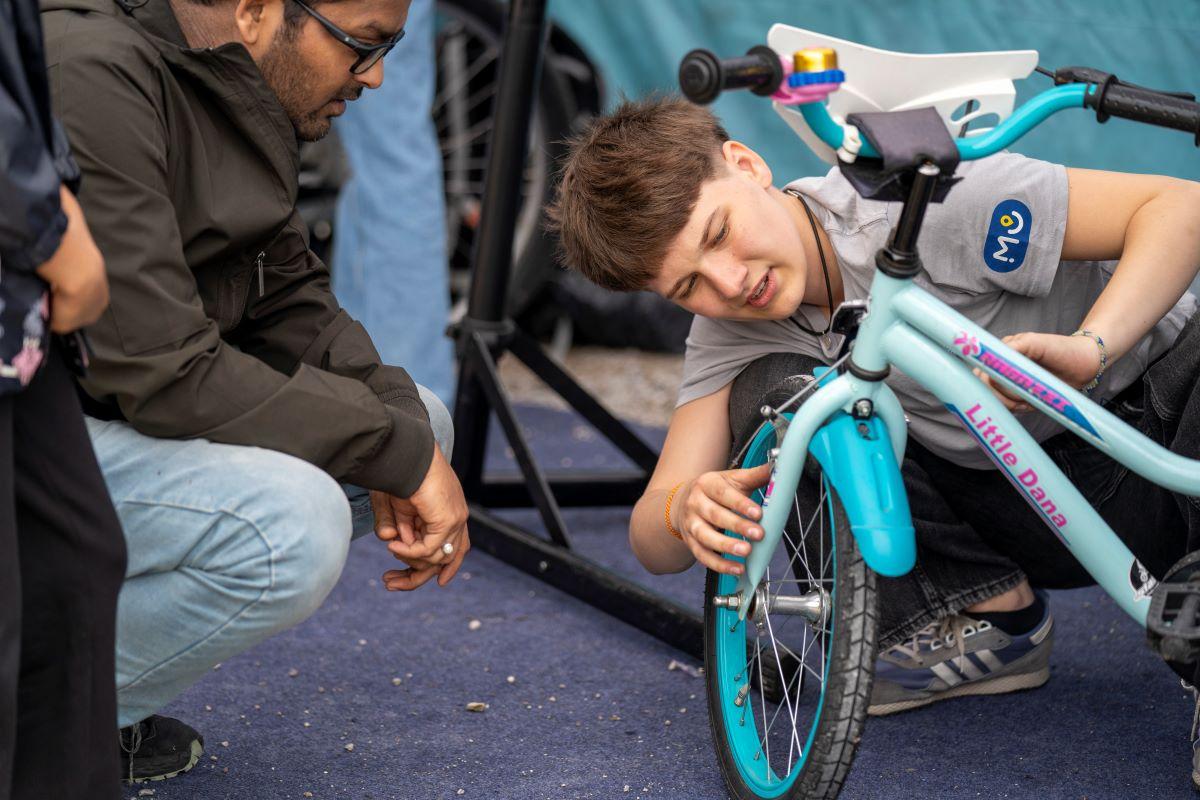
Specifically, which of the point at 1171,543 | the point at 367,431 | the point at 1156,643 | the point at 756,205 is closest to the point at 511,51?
the point at 756,205

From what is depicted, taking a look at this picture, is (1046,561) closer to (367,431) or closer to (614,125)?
(614,125)

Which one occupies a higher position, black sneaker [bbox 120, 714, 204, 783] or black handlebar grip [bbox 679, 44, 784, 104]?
black handlebar grip [bbox 679, 44, 784, 104]

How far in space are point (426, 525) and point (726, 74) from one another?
2.32ft

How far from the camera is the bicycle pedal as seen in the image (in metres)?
1.46

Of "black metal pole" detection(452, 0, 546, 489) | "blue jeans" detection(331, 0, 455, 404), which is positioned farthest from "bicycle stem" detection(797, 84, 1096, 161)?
"blue jeans" detection(331, 0, 455, 404)

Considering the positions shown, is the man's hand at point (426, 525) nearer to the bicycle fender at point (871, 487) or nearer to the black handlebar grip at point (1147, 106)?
the bicycle fender at point (871, 487)

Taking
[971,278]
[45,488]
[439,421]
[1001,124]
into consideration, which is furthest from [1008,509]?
[45,488]

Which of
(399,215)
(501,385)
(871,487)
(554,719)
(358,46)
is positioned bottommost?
(554,719)

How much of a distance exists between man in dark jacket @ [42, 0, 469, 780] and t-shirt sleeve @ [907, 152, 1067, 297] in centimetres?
74

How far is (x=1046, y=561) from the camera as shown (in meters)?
1.98

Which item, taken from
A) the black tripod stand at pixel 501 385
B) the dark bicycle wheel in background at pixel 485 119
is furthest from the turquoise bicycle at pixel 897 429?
the dark bicycle wheel in background at pixel 485 119

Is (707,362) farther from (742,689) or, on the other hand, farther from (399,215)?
(399,215)

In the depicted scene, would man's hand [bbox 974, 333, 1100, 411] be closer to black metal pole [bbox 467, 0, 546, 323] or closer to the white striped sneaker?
the white striped sneaker

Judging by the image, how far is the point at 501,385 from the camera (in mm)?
2602
